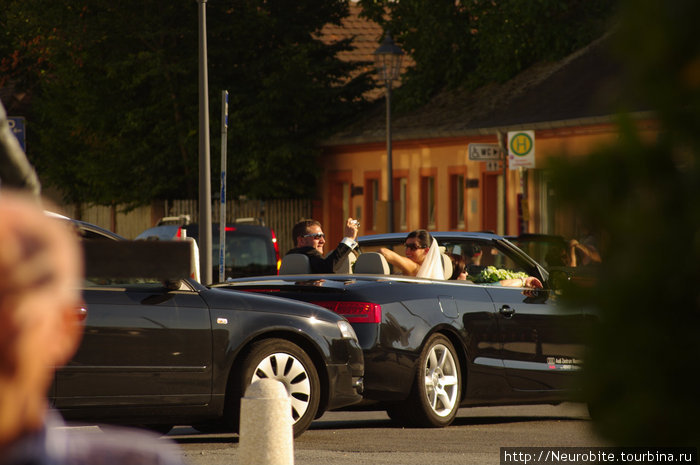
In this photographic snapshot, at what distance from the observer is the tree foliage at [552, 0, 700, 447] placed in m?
2.10

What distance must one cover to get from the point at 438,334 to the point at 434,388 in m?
0.41

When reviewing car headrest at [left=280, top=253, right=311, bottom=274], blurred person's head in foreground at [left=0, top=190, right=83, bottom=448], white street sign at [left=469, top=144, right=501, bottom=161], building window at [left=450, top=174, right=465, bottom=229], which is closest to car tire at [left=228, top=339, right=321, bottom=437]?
car headrest at [left=280, top=253, right=311, bottom=274]

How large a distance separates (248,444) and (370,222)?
36.1 meters

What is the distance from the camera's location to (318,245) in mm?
14531

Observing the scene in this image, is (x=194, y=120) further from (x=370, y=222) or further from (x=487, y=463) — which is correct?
(x=487, y=463)

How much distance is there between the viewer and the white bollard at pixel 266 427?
8.14 m

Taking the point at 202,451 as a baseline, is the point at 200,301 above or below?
above

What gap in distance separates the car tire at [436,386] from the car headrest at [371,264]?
75 centimetres

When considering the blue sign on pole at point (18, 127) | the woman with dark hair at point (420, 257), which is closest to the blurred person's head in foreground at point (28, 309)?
the woman with dark hair at point (420, 257)

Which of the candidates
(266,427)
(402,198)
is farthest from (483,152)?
(266,427)

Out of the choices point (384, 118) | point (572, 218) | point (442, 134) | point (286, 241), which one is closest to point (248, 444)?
point (572, 218)

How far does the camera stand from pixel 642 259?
2.11 m

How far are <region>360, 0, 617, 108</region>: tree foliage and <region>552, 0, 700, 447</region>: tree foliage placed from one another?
1461 inches

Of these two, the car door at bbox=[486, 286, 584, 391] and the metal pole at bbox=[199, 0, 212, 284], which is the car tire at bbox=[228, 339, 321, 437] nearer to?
the car door at bbox=[486, 286, 584, 391]
